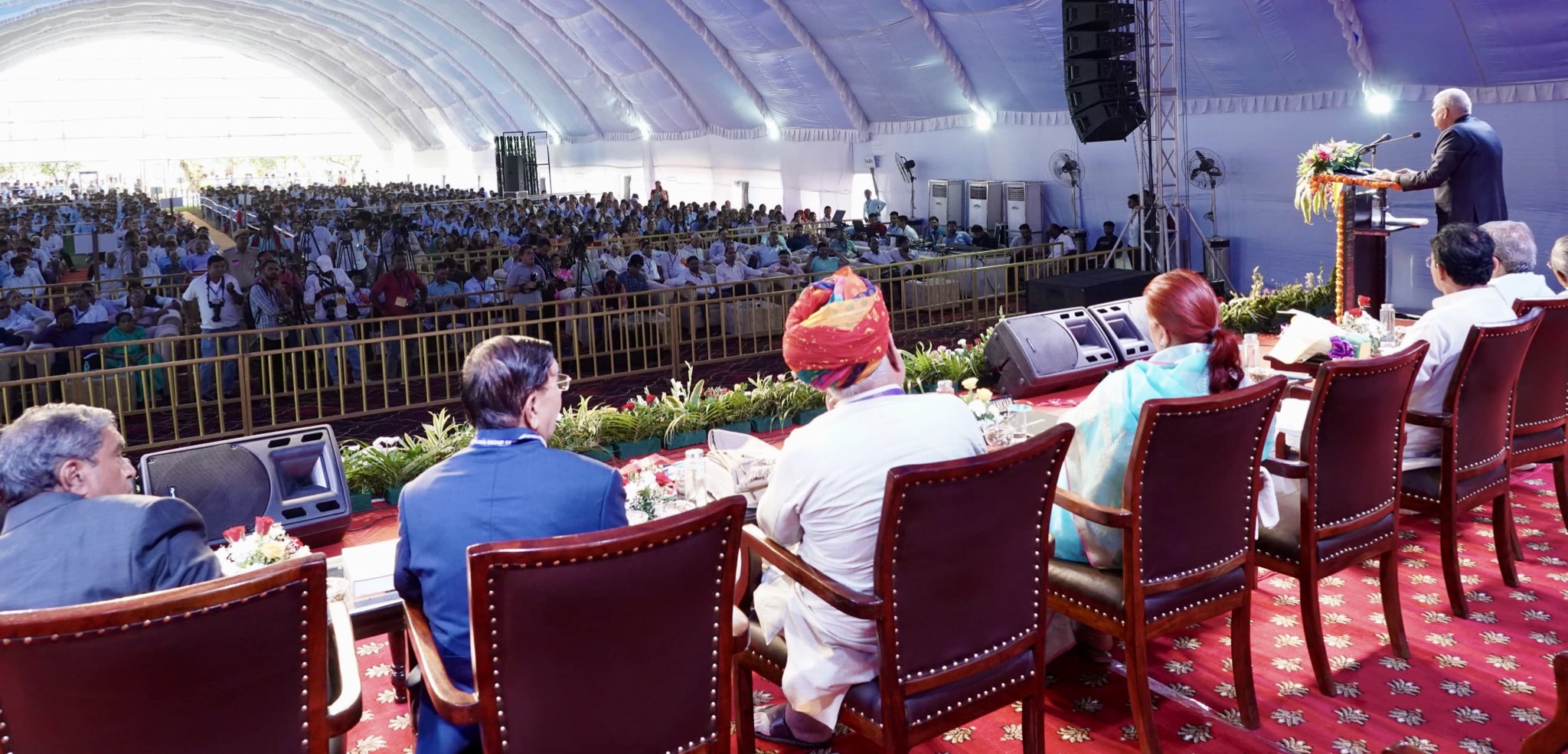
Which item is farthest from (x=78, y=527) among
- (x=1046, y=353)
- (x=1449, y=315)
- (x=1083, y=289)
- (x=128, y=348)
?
(x=1083, y=289)

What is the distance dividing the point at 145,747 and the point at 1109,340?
5.96 metres

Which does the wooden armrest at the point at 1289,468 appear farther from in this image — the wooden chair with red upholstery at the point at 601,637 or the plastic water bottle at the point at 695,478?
the wooden chair with red upholstery at the point at 601,637

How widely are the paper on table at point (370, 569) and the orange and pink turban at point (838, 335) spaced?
1.03 m

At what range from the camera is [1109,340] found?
7051 mm

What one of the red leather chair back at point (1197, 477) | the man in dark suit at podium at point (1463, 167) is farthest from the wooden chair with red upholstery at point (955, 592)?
the man in dark suit at podium at point (1463, 167)

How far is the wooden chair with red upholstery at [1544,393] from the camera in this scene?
13.6 feet

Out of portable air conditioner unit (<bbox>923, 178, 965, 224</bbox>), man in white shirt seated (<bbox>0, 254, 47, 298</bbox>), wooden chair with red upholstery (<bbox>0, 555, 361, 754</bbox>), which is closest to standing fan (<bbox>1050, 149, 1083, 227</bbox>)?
portable air conditioner unit (<bbox>923, 178, 965, 224</bbox>)

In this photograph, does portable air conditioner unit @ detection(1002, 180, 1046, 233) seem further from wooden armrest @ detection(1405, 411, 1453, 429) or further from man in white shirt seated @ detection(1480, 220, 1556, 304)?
wooden armrest @ detection(1405, 411, 1453, 429)

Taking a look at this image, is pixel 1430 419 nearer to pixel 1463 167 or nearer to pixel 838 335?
pixel 838 335

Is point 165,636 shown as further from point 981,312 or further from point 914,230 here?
point 914,230

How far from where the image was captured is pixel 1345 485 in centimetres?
348

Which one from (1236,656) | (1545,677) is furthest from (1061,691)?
(1545,677)

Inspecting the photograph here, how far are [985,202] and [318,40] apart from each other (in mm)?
29339

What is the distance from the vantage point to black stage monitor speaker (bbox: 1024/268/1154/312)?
391 inches
